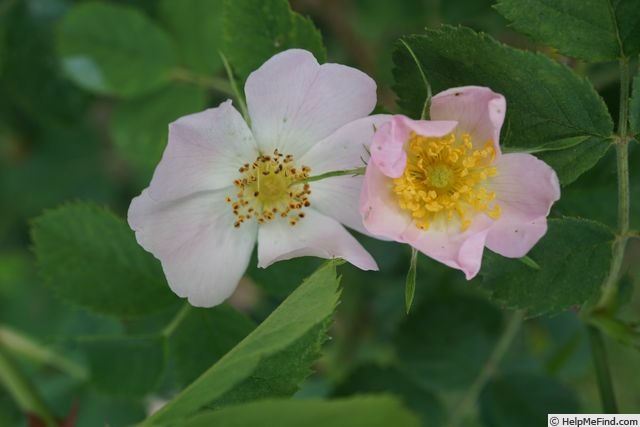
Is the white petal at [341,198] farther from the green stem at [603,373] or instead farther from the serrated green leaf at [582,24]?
the green stem at [603,373]

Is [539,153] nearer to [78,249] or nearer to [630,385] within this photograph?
[78,249]

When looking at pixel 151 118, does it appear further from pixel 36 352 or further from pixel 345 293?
pixel 345 293

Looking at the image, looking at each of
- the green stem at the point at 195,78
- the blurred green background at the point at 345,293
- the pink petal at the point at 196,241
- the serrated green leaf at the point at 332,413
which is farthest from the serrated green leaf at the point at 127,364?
the serrated green leaf at the point at 332,413

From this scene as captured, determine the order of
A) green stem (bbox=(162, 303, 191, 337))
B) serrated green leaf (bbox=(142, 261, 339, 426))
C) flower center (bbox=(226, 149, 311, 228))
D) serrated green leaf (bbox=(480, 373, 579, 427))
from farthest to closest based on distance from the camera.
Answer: serrated green leaf (bbox=(480, 373, 579, 427)) → green stem (bbox=(162, 303, 191, 337)) → flower center (bbox=(226, 149, 311, 228)) → serrated green leaf (bbox=(142, 261, 339, 426))

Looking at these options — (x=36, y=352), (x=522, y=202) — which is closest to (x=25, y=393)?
(x=36, y=352)

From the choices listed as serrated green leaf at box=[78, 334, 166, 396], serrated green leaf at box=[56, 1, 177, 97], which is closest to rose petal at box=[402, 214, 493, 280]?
serrated green leaf at box=[78, 334, 166, 396]

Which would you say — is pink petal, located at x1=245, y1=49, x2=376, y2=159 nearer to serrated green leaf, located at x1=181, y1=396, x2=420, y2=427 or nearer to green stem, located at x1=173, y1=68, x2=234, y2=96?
serrated green leaf, located at x1=181, y1=396, x2=420, y2=427
